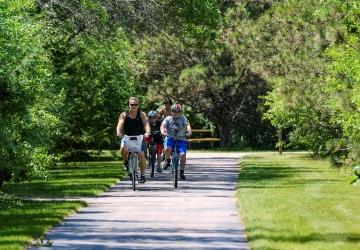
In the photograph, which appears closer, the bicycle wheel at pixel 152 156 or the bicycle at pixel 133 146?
the bicycle at pixel 133 146

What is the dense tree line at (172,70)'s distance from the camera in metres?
19.8

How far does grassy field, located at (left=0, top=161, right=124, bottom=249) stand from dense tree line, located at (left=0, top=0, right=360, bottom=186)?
51 cm

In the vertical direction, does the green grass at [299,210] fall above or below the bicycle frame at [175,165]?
below

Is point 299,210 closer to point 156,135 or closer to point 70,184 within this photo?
point 70,184

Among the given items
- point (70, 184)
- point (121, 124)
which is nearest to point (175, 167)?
point (121, 124)

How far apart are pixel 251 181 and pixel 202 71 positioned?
30.9 m

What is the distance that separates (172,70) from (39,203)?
131 feet

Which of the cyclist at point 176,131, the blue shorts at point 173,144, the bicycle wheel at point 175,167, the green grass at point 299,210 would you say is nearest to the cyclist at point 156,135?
the green grass at point 299,210

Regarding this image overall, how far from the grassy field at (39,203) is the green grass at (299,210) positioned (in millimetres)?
2560

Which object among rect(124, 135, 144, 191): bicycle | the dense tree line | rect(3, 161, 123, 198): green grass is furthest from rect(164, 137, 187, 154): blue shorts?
the dense tree line

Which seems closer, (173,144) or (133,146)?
(133,146)

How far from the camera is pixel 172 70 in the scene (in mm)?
59312

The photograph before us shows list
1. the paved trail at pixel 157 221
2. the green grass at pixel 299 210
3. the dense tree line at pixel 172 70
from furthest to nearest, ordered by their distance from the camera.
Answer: the dense tree line at pixel 172 70 < the green grass at pixel 299 210 < the paved trail at pixel 157 221

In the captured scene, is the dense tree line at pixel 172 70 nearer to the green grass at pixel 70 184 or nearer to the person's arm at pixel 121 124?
the green grass at pixel 70 184
